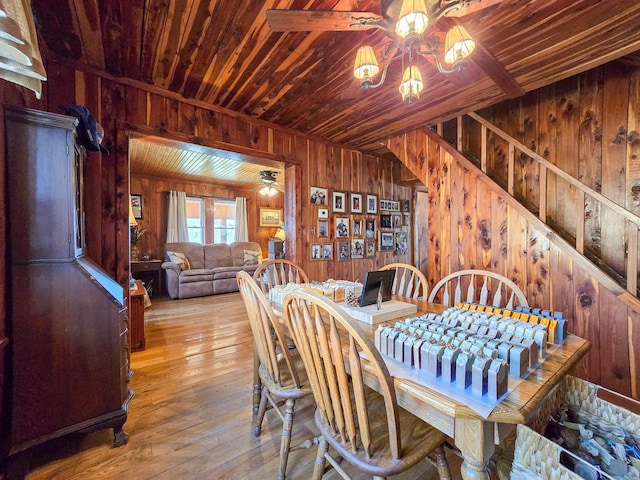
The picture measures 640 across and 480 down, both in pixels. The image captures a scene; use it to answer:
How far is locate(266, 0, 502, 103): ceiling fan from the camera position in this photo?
1.07m

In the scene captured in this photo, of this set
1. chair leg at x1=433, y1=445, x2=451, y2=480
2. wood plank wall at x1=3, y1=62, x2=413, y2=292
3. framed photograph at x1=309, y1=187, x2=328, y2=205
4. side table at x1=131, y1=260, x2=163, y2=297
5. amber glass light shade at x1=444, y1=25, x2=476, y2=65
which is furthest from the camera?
side table at x1=131, y1=260, x2=163, y2=297

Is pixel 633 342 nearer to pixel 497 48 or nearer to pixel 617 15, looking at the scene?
pixel 617 15

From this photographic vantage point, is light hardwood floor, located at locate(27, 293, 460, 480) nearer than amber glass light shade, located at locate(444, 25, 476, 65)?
No

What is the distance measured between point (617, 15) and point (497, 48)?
1.93ft

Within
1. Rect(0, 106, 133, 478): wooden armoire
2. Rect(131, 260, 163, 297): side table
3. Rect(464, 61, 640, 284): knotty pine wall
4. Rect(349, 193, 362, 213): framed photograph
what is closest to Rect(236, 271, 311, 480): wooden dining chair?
Rect(0, 106, 133, 478): wooden armoire

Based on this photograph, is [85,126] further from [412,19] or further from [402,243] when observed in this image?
[402,243]

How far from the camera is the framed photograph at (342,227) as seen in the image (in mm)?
3668

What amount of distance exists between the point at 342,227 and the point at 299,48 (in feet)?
7.52

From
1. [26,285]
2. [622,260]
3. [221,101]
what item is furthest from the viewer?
[221,101]

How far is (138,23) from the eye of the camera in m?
1.59

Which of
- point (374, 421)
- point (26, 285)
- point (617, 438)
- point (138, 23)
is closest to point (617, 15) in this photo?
point (617, 438)

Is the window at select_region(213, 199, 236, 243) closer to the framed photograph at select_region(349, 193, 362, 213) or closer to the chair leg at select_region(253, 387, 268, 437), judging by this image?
the framed photograph at select_region(349, 193, 362, 213)

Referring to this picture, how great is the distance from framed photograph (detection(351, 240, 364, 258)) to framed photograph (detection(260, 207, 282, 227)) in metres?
4.34

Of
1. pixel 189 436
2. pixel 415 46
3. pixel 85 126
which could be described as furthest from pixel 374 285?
pixel 85 126
